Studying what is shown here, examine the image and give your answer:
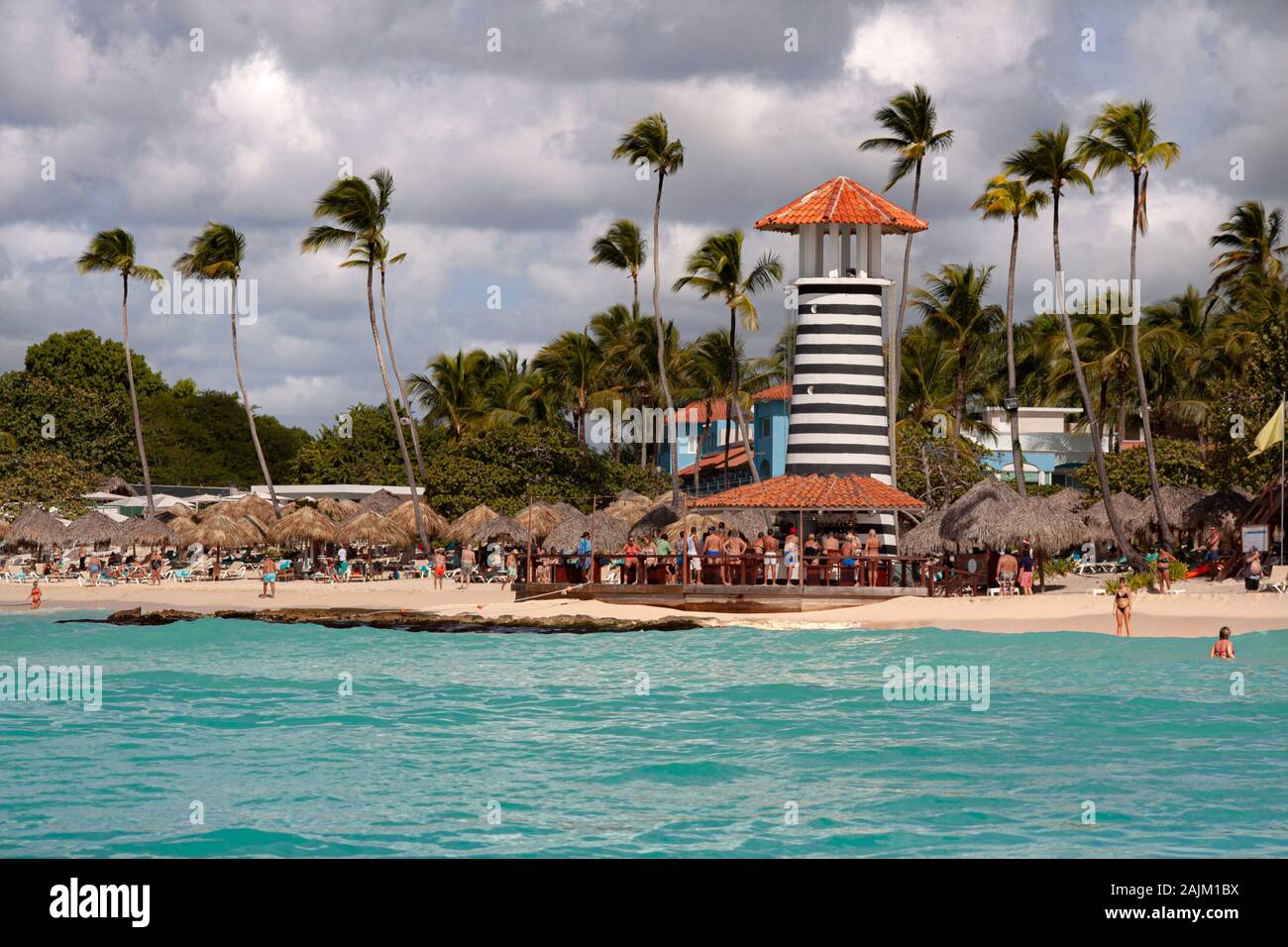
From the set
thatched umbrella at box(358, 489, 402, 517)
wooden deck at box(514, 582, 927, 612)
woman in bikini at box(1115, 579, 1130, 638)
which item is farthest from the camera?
thatched umbrella at box(358, 489, 402, 517)

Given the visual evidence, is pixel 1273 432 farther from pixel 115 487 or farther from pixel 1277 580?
pixel 115 487

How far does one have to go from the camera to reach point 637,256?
166 feet

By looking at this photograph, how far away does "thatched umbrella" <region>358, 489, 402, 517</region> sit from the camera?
155ft

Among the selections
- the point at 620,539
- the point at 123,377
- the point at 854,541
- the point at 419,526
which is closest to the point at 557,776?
the point at 854,541

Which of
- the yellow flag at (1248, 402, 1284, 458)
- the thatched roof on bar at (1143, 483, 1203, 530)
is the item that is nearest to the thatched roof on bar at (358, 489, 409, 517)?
the thatched roof on bar at (1143, 483, 1203, 530)

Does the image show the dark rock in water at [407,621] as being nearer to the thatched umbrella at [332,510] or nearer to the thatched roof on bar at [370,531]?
the thatched roof on bar at [370,531]

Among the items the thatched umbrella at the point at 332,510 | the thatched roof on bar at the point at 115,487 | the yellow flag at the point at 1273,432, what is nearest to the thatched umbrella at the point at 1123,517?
the yellow flag at the point at 1273,432

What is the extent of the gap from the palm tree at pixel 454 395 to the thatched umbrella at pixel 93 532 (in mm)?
17413

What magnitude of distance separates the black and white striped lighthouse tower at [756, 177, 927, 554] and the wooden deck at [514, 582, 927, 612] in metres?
3.10

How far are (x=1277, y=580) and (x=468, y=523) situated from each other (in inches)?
924

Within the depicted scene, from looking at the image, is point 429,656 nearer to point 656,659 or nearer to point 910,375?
point 656,659

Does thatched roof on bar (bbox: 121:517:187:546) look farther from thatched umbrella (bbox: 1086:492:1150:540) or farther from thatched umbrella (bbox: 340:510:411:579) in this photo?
thatched umbrella (bbox: 1086:492:1150:540)

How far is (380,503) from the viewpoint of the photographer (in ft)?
156

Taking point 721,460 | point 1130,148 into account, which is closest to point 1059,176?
point 1130,148
